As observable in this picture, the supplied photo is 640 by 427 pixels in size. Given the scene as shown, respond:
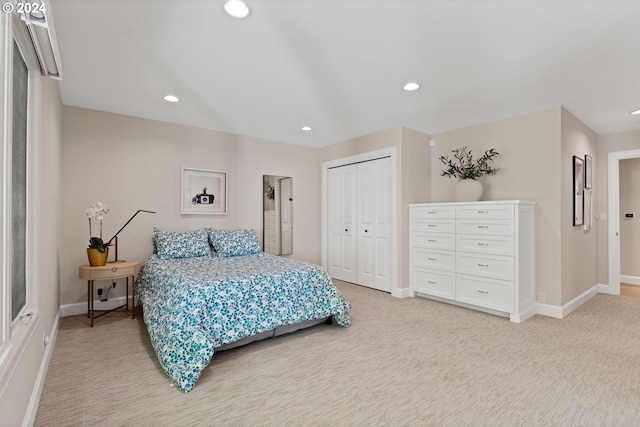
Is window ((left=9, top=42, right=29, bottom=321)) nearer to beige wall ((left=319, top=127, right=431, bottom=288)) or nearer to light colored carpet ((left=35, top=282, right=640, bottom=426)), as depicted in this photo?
light colored carpet ((left=35, top=282, right=640, bottom=426))

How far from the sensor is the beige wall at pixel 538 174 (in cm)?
348

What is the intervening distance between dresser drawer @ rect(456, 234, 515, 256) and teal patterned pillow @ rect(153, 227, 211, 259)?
303cm

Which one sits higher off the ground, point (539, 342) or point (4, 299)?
point (4, 299)

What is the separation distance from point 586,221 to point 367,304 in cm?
301

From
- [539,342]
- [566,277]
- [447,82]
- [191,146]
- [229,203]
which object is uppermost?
[447,82]

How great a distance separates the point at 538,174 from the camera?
3.61 meters

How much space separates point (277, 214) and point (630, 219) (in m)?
5.69

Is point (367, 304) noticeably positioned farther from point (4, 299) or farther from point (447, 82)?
point (4, 299)

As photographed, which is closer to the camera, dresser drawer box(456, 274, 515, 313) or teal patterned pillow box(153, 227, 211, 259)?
dresser drawer box(456, 274, 515, 313)

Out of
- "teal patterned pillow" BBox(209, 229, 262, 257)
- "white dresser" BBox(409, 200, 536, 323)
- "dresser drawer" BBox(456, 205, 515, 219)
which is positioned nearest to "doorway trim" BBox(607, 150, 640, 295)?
"white dresser" BBox(409, 200, 536, 323)

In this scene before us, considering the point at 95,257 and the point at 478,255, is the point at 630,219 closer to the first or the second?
the point at 478,255

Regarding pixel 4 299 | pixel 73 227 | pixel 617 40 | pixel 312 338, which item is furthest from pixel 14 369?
pixel 617 40

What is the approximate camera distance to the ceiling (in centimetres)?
192

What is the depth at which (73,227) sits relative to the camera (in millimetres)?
3555
